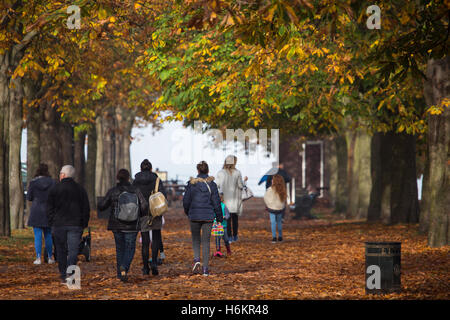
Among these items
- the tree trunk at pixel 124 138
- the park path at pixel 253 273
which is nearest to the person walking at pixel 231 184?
the park path at pixel 253 273

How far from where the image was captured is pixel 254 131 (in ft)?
98.6

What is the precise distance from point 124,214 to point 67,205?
0.90 meters

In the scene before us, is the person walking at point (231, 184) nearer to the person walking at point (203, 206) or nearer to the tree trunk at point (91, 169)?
the person walking at point (203, 206)

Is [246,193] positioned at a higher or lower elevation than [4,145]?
lower

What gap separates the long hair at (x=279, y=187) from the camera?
21203 mm

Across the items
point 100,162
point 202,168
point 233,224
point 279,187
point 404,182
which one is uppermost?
point 100,162

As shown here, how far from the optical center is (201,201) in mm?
14297

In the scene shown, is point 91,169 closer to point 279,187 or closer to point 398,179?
point 398,179

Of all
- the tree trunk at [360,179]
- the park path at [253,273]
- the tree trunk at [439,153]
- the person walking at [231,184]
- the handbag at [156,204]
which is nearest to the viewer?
the park path at [253,273]

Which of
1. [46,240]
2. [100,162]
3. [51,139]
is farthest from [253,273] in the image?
[100,162]

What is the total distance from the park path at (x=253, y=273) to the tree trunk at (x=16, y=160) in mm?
3112

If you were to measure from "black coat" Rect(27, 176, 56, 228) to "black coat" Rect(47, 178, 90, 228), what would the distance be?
3307 millimetres

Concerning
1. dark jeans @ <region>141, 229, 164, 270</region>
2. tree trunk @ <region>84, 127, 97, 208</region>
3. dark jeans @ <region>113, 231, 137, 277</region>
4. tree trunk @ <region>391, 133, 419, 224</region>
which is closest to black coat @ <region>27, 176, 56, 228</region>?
dark jeans @ <region>141, 229, 164, 270</region>
